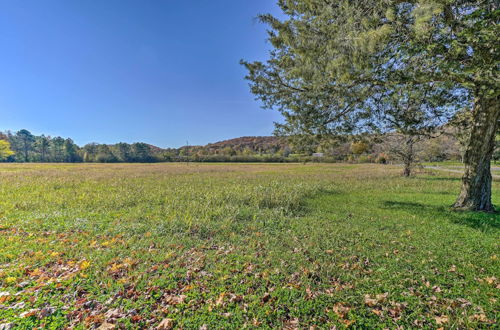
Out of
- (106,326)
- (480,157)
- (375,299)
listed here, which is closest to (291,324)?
(375,299)

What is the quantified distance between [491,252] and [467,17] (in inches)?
225

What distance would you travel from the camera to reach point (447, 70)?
5754 mm

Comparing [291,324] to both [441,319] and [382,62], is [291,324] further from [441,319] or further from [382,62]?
[382,62]

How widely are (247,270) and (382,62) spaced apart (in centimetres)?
662

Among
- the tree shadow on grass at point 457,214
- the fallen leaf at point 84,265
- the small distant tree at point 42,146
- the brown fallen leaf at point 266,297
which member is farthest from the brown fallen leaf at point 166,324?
the small distant tree at point 42,146

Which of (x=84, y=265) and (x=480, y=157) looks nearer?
(x=84, y=265)

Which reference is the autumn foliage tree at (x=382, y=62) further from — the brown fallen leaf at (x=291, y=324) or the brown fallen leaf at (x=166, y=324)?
the brown fallen leaf at (x=166, y=324)

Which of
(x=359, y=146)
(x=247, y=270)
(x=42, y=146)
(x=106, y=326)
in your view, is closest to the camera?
(x=106, y=326)

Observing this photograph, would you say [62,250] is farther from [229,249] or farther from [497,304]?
[497,304]

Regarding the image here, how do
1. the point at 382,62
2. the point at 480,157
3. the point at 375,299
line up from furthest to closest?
the point at 480,157
the point at 382,62
the point at 375,299

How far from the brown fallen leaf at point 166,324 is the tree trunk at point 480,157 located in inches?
469

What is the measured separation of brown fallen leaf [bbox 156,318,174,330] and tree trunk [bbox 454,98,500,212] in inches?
469

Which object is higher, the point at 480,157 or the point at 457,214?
the point at 480,157

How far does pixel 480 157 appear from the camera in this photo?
8.75m
